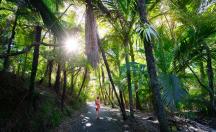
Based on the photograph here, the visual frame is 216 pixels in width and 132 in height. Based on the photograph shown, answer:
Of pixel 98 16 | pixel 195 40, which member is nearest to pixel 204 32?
pixel 195 40

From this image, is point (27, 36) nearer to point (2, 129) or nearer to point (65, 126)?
point (65, 126)

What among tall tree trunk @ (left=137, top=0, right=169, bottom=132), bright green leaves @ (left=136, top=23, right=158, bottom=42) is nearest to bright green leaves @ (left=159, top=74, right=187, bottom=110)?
tall tree trunk @ (left=137, top=0, right=169, bottom=132)

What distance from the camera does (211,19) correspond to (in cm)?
937

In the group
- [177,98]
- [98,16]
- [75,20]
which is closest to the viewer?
[177,98]

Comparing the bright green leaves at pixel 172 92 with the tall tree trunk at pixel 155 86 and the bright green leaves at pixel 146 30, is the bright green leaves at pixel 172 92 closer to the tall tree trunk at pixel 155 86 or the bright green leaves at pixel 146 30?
the tall tree trunk at pixel 155 86

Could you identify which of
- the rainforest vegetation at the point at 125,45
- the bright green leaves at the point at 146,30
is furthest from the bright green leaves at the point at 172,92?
the bright green leaves at the point at 146,30

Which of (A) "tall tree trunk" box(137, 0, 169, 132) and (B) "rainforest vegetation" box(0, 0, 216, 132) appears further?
(A) "tall tree trunk" box(137, 0, 169, 132)

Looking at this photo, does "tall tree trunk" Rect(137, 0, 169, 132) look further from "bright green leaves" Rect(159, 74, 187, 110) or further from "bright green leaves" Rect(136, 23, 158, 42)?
"bright green leaves" Rect(159, 74, 187, 110)

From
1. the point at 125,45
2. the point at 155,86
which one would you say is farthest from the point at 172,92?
the point at 125,45

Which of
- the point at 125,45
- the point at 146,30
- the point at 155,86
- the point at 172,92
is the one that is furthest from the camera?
the point at 125,45

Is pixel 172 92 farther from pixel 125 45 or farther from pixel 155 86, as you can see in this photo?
pixel 125 45

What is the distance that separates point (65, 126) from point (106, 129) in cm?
209

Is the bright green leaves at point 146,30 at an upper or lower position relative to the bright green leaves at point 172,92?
upper

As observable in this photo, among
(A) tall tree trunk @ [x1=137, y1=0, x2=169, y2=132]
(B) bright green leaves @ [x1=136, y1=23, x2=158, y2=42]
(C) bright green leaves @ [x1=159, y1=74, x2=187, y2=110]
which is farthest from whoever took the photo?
(A) tall tree trunk @ [x1=137, y1=0, x2=169, y2=132]
